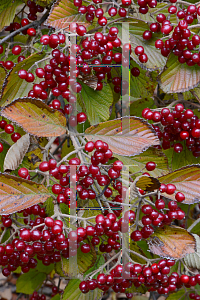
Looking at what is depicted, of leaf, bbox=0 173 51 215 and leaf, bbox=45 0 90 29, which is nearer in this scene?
leaf, bbox=0 173 51 215

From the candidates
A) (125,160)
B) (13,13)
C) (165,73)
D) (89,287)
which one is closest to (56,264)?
(89,287)

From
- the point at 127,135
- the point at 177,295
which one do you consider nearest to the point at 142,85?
the point at 127,135

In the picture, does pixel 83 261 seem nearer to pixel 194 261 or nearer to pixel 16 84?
pixel 194 261

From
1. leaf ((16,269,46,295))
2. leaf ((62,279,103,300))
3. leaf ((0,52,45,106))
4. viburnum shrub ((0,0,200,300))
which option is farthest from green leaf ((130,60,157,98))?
leaf ((16,269,46,295))

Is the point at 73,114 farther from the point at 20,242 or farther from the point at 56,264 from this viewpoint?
the point at 56,264

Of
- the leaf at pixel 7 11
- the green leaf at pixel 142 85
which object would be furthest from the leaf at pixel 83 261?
the leaf at pixel 7 11

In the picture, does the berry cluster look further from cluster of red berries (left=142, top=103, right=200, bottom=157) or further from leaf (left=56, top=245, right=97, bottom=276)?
cluster of red berries (left=142, top=103, right=200, bottom=157)
